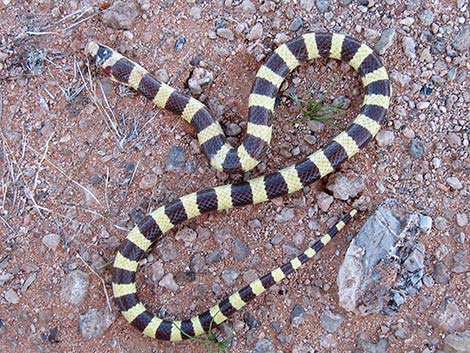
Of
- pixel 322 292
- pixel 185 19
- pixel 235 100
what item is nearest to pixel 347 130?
pixel 235 100

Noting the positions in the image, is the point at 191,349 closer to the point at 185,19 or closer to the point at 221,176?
the point at 221,176

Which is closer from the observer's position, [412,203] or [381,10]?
[412,203]

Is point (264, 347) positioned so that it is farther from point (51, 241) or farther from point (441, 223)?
point (51, 241)

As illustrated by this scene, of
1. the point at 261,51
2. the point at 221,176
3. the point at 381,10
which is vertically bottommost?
the point at 221,176

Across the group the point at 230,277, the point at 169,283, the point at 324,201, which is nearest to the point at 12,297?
the point at 169,283

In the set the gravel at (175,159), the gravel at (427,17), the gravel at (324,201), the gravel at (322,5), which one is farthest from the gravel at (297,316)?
the gravel at (427,17)

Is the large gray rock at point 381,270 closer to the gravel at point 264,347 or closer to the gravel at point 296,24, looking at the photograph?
the gravel at point 264,347

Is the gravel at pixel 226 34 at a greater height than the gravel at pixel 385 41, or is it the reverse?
the gravel at pixel 385 41

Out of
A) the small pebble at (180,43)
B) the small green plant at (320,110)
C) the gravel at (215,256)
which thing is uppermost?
the small pebble at (180,43)
